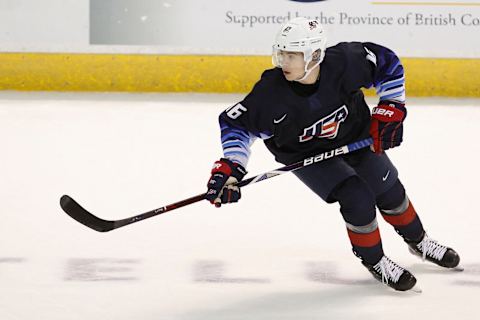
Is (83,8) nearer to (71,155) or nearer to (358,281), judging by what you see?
(71,155)

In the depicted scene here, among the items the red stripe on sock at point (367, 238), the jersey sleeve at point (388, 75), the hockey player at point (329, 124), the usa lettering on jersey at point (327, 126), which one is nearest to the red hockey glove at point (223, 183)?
the hockey player at point (329, 124)

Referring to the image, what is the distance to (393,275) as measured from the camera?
277 centimetres

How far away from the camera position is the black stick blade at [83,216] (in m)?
3.04

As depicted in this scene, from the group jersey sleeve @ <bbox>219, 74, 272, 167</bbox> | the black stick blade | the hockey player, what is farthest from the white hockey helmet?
the black stick blade

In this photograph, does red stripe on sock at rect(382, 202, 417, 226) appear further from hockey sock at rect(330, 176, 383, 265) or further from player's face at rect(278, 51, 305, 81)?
player's face at rect(278, 51, 305, 81)

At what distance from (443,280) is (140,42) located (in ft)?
11.8

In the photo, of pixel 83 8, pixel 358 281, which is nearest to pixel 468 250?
pixel 358 281

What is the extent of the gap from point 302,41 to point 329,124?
24cm

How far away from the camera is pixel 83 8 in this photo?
20.2 feet

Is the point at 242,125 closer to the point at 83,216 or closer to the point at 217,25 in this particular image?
the point at 83,216

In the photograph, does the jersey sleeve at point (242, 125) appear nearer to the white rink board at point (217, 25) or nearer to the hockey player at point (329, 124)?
the hockey player at point (329, 124)

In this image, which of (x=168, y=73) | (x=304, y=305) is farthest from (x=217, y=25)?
(x=304, y=305)

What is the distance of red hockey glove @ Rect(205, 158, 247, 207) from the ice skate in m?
0.61

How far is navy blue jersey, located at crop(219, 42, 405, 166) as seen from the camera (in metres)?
2.81
